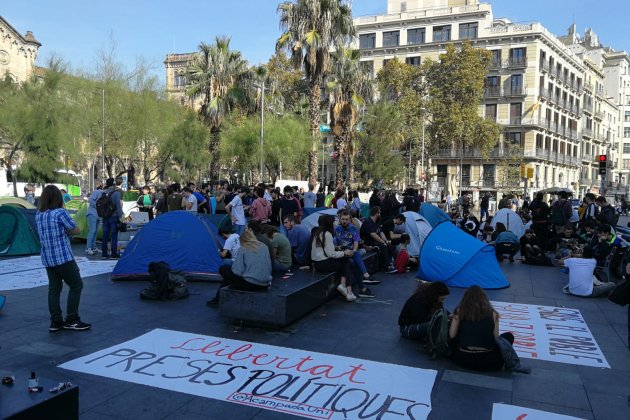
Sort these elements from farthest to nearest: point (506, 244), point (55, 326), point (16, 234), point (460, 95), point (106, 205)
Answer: point (460, 95), point (506, 244), point (16, 234), point (106, 205), point (55, 326)

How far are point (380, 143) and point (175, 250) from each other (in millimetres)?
31355

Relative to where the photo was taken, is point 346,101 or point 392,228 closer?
point 392,228

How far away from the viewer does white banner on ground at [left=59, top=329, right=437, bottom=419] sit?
4582 mm

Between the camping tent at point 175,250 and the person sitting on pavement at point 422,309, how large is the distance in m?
4.32

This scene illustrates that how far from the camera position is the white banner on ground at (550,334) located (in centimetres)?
605

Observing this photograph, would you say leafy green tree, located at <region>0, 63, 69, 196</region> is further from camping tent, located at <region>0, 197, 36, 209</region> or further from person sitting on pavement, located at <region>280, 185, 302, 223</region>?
person sitting on pavement, located at <region>280, 185, 302, 223</region>

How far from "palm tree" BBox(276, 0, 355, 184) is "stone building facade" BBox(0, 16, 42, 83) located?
99.7 ft

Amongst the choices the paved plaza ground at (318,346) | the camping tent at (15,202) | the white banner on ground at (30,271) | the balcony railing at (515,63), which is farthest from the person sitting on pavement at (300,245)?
the balcony railing at (515,63)

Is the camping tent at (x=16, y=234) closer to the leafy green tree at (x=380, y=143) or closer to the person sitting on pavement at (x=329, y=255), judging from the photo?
the person sitting on pavement at (x=329, y=255)

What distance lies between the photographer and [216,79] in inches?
1278

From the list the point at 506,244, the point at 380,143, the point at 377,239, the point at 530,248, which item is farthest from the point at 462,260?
the point at 380,143

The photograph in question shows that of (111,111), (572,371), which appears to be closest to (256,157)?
(111,111)

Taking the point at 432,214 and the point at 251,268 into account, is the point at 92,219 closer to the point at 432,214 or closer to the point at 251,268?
the point at 251,268

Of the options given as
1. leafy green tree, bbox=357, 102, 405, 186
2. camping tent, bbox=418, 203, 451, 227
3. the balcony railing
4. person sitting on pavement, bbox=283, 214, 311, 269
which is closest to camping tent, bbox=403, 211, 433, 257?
person sitting on pavement, bbox=283, 214, 311, 269
